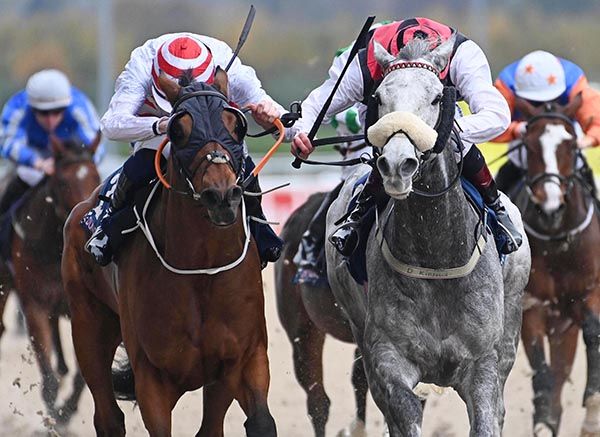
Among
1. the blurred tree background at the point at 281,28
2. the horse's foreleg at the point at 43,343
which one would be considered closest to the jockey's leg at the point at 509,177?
the horse's foreleg at the point at 43,343

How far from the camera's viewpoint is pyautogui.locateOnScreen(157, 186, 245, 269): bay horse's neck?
5246 mm

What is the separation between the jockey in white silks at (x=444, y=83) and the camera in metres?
5.30

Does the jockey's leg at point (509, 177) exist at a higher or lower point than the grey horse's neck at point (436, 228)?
lower

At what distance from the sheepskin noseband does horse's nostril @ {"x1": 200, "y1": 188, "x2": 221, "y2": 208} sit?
576mm

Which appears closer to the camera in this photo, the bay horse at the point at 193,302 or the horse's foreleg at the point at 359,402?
the bay horse at the point at 193,302

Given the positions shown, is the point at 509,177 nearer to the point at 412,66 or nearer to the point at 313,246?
the point at 313,246

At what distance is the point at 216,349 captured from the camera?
210 inches

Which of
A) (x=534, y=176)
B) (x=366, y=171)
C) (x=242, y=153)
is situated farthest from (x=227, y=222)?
(x=534, y=176)

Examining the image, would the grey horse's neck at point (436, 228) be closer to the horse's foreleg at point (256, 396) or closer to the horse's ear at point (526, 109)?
the horse's foreleg at point (256, 396)

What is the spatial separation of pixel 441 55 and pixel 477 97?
442 mm

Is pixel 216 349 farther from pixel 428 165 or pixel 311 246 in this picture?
pixel 311 246

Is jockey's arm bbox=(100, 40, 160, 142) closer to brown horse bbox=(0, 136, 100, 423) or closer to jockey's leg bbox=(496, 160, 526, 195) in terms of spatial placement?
brown horse bbox=(0, 136, 100, 423)

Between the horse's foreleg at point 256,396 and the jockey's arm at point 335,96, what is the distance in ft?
3.04

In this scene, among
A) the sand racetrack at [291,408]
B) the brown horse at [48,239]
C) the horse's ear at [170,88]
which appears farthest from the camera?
the brown horse at [48,239]
